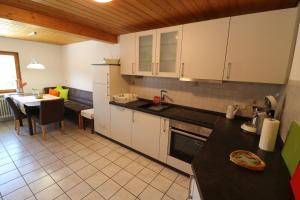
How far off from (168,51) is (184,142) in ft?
4.64

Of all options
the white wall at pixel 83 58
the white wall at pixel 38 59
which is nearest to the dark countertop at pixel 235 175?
the white wall at pixel 83 58

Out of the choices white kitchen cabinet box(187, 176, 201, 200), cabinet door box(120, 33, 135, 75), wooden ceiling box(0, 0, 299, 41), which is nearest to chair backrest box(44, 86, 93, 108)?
cabinet door box(120, 33, 135, 75)

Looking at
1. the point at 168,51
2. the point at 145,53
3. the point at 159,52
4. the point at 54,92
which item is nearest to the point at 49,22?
the point at 145,53

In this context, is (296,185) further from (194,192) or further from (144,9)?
(144,9)

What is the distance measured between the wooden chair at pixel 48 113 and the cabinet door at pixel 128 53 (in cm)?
170

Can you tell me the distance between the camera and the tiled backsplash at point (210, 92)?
193cm

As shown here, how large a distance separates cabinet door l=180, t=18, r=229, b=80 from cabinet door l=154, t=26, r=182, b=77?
0.09 meters

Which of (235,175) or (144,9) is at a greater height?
(144,9)

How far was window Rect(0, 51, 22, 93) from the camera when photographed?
13.7ft

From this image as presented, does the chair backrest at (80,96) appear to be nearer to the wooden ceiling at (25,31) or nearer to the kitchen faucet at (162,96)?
the wooden ceiling at (25,31)

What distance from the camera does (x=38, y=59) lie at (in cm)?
472

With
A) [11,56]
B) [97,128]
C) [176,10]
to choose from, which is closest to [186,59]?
[176,10]

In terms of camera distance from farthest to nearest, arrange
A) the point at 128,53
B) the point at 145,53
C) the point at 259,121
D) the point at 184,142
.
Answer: the point at 128,53, the point at 145,53, the point at 184,142, the point at 259,121

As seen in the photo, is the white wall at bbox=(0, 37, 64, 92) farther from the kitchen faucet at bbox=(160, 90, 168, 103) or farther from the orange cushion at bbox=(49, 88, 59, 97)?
the kitchen faucet at bbox=(160, 90, 168, 103)
